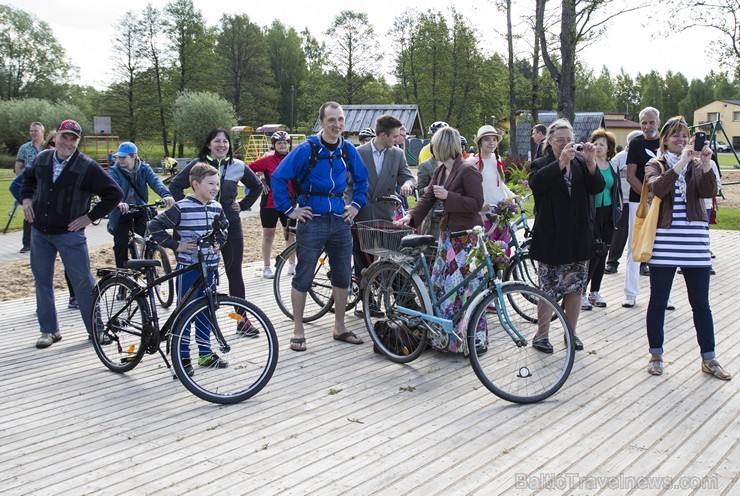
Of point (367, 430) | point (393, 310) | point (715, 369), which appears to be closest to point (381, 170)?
point (393, 310)

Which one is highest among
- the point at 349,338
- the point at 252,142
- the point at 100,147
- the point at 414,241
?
the point at 100,147

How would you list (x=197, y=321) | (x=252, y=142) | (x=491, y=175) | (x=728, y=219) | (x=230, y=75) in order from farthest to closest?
(x=230, y=75) < (x=252, y=142) < (x=728, y=219) < (x=491, y=175) < (x=197, y=321)

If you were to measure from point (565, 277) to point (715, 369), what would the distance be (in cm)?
125

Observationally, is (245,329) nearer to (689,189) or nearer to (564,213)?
(564,213)

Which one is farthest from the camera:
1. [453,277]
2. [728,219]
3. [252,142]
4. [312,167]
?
[252,142]

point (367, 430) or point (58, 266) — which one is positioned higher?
point (58, 266)

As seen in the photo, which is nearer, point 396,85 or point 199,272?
point 199,272

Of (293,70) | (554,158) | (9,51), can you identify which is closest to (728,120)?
(293,70)

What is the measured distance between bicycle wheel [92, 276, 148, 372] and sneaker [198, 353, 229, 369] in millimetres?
460

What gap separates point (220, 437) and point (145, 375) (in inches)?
57.0

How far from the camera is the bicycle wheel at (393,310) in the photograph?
5.69 metres

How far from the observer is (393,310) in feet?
19.1

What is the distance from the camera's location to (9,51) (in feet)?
228

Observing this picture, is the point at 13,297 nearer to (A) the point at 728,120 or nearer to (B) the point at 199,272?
(B) the point at 199,272
